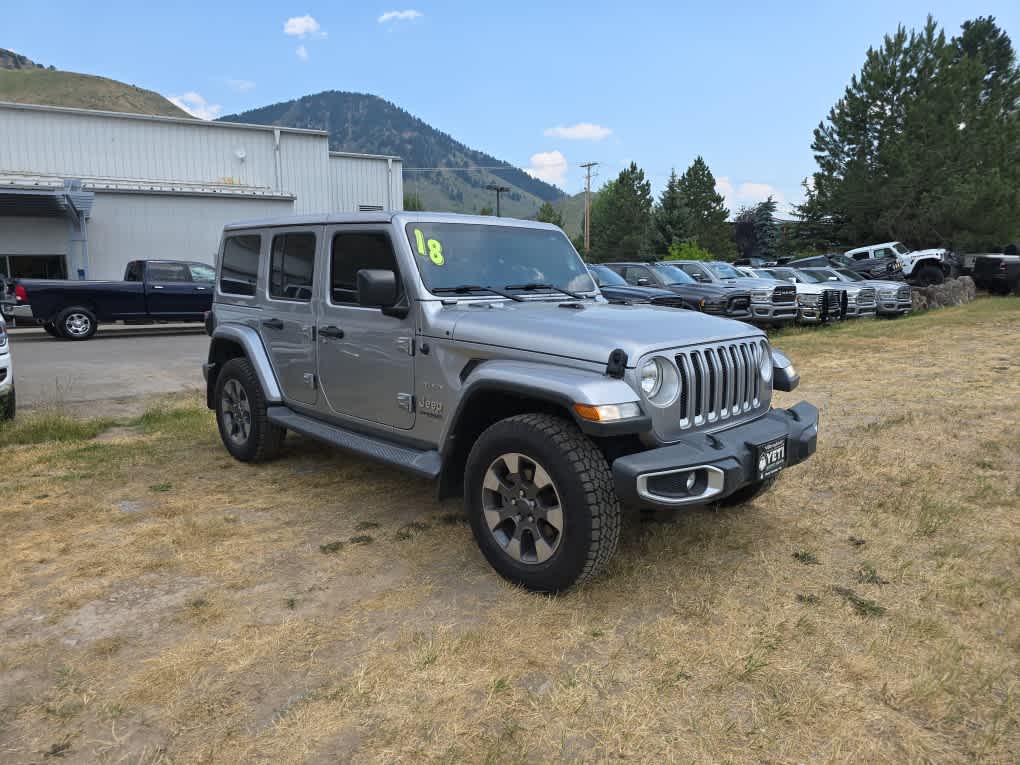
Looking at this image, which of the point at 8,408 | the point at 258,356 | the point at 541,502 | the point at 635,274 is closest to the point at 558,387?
the point at 541,502

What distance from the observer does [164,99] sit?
198375 millimetres

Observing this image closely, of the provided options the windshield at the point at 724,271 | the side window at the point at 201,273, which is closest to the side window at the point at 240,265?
the side window at the point at 201,273

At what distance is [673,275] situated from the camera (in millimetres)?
15188

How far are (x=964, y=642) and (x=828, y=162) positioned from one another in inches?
1632

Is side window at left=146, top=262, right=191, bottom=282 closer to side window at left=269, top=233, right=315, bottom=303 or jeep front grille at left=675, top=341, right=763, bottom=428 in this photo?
side window at left=269, top=233, right=315, bottom=303

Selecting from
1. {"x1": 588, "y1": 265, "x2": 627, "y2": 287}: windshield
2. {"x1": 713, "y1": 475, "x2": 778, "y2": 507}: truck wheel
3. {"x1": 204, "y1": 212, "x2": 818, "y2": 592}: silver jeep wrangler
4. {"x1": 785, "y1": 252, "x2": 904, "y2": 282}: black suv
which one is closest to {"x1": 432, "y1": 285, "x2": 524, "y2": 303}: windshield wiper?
{"x1": 204, "y1": 212, "x2": 818, "y2": 592}: silver jeep wrangler

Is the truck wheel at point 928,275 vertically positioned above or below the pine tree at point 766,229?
below

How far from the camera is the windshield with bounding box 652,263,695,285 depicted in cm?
1492

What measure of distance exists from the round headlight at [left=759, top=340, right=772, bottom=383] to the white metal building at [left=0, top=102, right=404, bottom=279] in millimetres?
22024

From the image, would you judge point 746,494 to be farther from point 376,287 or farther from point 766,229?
point 766,229

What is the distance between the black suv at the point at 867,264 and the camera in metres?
23.3

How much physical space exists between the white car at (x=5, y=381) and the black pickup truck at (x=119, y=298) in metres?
8.98

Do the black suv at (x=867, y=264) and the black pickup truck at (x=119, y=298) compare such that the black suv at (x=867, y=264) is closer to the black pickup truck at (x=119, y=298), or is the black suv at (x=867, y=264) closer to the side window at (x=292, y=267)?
the black pickup truck at (x=119, y=298)

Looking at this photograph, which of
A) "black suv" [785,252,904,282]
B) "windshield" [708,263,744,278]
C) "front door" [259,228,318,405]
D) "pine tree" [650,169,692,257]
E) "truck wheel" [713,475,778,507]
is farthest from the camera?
"pine tree" [650,169,692,257]
